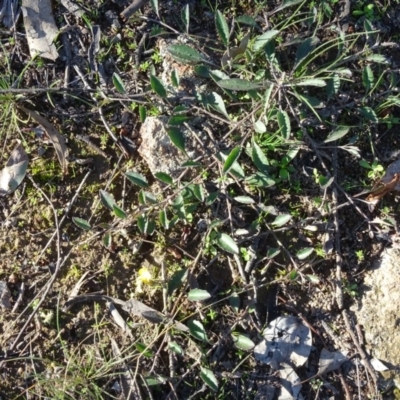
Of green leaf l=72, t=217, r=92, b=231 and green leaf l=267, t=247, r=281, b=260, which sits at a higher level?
green leaf l=72, t=217, r=92, b=231

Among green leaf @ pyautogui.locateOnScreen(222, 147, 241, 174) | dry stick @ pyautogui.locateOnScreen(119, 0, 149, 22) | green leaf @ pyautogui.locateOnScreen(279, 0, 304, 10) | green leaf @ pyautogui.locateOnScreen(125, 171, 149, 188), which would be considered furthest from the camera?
dry stick @ pyautogui.locateOnScreen(119, 0, 149, 22)

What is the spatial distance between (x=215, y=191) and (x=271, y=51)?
58 centimetres

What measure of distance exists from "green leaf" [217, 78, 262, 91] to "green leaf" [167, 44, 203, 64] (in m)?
0.17

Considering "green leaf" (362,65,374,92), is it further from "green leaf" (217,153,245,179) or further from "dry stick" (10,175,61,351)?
"dry stick" (10,175,61,351)

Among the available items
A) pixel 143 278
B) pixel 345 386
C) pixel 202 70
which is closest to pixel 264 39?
pixel 202 70

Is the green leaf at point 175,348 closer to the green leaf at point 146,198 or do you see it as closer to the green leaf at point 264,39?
the green leaf at point 146,198

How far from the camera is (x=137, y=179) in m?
2.25

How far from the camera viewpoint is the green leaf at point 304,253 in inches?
89.2

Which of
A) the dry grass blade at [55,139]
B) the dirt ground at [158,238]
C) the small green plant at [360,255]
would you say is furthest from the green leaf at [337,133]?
the dry grass blade at [55,139]

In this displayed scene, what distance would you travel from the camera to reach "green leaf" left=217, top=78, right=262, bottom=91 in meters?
2.21

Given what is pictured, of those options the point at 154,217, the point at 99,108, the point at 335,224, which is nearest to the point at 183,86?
the point at 99,108

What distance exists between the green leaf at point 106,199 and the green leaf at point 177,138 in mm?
315

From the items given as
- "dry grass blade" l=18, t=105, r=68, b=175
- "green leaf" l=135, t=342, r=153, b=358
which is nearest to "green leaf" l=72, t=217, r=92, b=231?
"dry grass blade" l=18, t=105, r=68, b=175

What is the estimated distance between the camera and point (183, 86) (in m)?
2.40
